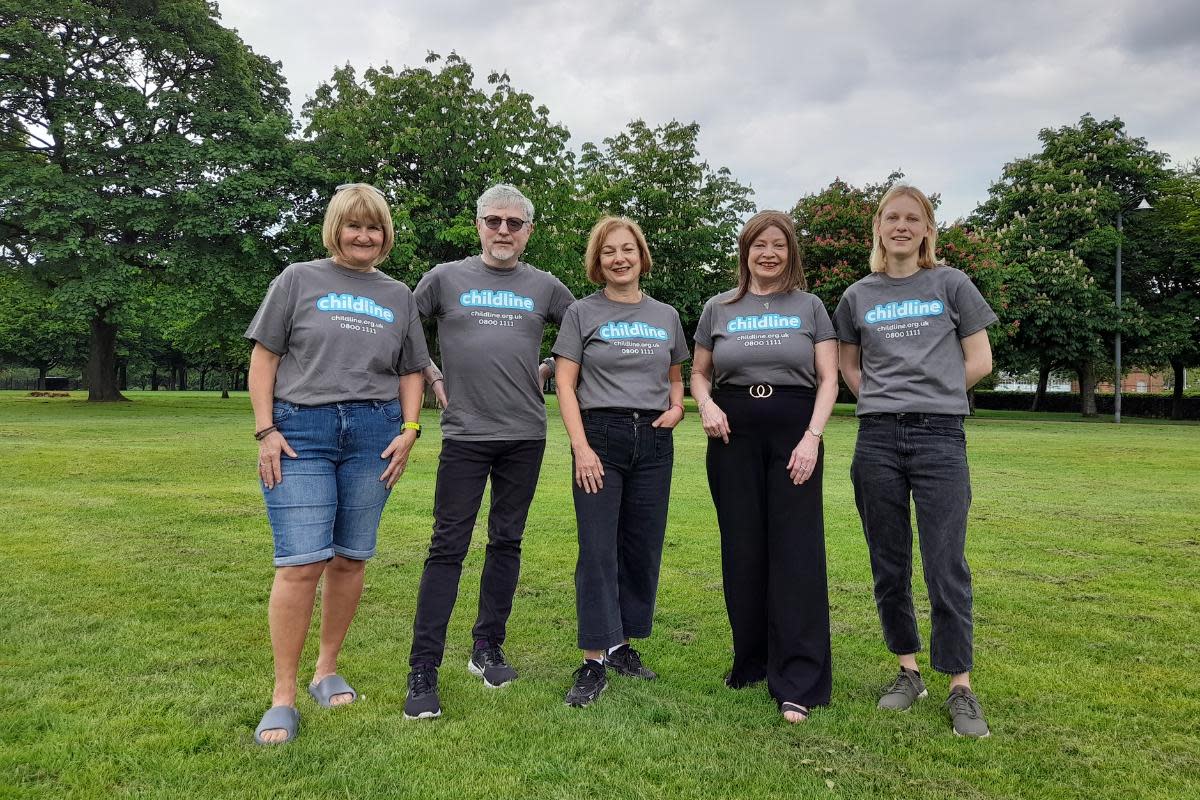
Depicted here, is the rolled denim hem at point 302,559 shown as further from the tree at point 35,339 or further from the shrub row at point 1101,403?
the tree at point 35,339

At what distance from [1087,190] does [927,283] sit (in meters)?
37.5

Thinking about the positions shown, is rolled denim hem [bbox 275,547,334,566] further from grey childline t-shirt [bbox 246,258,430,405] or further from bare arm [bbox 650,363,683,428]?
bare arm [bbox 650,363,683,428]

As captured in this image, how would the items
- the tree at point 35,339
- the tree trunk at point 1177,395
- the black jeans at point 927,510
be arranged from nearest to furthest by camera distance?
the black jeans at point 927,510
the tree trunk at point 1177,395
the tree at point 35,339

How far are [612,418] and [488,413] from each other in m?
0.61

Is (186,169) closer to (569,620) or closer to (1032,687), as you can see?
(569,620)

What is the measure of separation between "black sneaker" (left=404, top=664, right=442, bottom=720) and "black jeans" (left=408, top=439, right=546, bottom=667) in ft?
0.18

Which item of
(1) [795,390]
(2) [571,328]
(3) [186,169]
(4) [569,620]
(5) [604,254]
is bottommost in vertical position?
(4) [569,620]

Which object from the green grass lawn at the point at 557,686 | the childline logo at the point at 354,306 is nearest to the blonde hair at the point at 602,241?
the childline logo at the point at 354,306

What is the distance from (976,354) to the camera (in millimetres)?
3600

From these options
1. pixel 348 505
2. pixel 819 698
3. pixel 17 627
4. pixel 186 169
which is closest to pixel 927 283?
pixel 819 698

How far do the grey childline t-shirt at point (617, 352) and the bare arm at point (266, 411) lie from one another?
1305mm

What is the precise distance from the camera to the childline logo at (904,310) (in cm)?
362

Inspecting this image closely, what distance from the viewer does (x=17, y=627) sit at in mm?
4520

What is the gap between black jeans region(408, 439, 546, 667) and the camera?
374 cm
